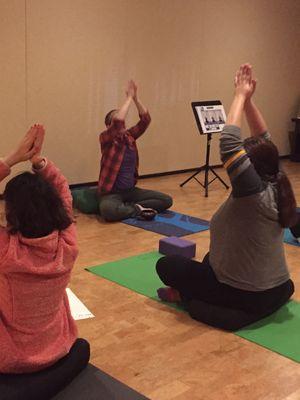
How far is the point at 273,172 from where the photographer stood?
8.28 feet

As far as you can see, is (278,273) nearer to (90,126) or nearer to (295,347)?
(295,347)

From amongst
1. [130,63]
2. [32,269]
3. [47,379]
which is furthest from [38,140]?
[130,63]

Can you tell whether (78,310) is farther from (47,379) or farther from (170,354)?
(47,379)

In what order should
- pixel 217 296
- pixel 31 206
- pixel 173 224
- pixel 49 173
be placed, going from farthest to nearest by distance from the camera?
pixel 173 224
pixel 217 296
pixel 49 173
pixel 31 206

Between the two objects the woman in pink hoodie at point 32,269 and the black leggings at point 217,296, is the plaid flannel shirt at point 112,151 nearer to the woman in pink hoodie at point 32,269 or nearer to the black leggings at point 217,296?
the black leggings at point 217,296

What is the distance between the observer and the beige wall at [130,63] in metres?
5.08

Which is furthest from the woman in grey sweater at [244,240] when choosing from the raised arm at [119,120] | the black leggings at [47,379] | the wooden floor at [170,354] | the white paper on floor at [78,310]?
the raised arm at [119,120]

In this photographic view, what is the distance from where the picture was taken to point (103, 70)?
18.7 feet

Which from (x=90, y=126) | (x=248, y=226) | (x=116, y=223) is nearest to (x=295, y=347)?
(x=248, y=226)

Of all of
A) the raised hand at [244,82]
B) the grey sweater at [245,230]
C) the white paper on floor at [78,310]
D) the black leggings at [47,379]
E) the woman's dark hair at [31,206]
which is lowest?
the white paper on floor at [78,310]

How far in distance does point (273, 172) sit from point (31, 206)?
4.19 ft

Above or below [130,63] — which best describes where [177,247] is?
below

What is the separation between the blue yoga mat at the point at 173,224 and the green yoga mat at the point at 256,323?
61cm

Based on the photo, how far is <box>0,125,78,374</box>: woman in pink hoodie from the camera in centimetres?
166
